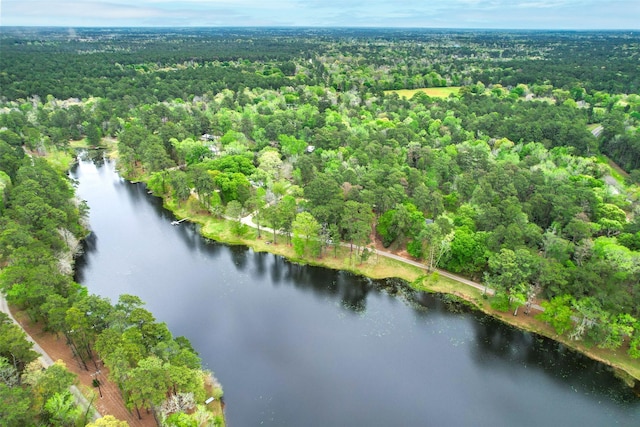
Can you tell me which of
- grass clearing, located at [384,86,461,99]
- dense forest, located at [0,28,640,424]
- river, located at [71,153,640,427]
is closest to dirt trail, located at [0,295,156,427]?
dense forest, located at [0,28,640,424]

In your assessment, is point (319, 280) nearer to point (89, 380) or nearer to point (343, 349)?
point (343, 349)

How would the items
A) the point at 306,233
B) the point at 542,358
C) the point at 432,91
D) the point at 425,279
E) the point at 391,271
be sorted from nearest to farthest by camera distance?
the point at 542,358 → the point at 425,279 → the point at 391,271 → the point at 306,233 → the point at 432,91

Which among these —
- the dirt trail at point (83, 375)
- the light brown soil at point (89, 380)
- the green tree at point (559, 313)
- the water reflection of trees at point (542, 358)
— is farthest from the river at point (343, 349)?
the dirt trail at point (83, 375)

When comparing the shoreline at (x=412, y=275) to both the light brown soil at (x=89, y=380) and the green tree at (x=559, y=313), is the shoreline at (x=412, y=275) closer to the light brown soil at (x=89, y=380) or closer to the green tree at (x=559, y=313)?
the green tree at (x=559, y=313)

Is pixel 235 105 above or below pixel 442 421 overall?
above

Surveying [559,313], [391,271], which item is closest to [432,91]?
[391,271]

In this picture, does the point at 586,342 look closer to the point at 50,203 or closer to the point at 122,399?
the point at 122,399

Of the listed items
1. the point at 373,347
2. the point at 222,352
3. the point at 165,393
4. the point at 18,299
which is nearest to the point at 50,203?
the point at 18,299
